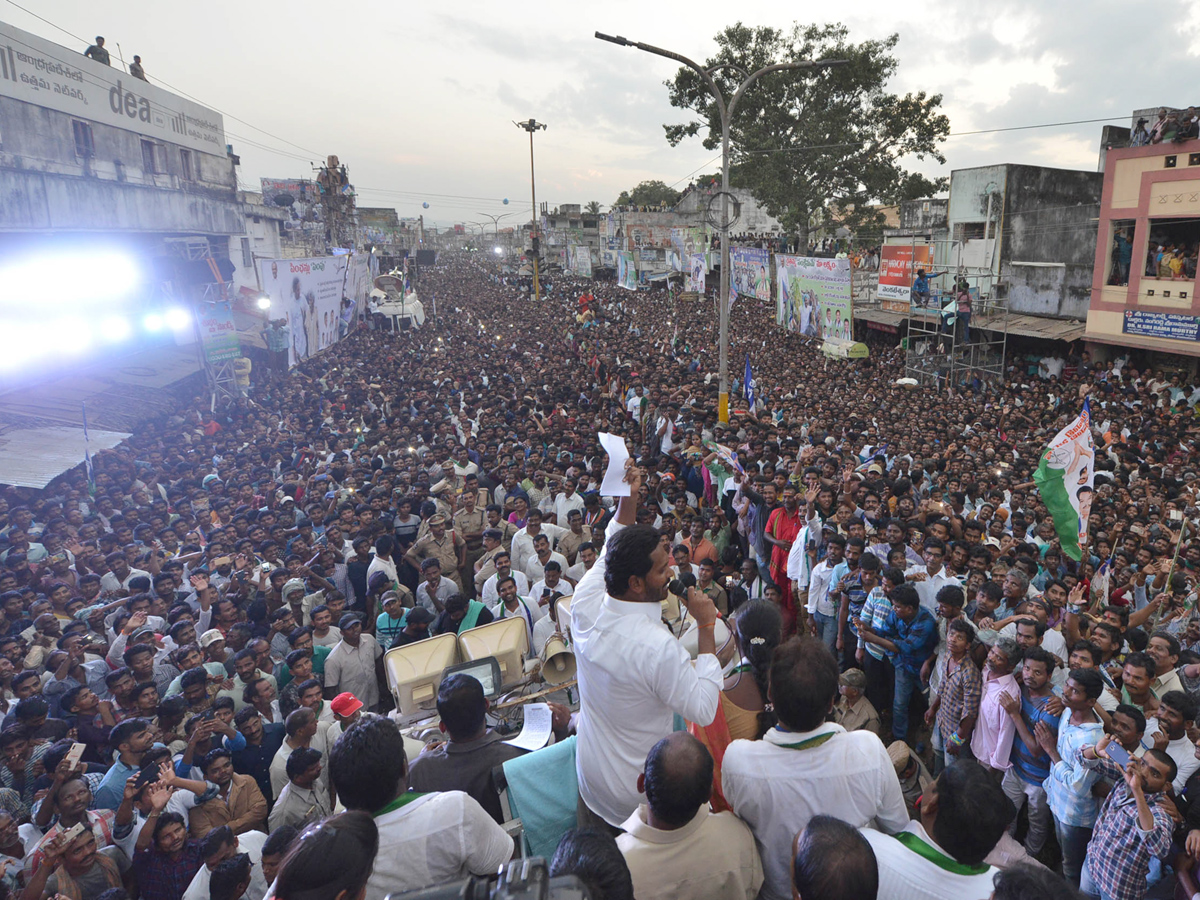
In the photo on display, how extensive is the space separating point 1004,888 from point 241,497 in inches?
363

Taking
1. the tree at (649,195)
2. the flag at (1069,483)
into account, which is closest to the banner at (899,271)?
the flag at (1069,483)

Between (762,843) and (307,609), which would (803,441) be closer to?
(307,609)

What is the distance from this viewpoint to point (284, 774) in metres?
3.93

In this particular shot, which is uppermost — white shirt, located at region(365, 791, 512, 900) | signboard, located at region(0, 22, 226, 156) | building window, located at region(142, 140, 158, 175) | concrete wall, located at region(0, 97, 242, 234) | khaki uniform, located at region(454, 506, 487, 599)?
signboard, located at region(0, 22, 226, 156)

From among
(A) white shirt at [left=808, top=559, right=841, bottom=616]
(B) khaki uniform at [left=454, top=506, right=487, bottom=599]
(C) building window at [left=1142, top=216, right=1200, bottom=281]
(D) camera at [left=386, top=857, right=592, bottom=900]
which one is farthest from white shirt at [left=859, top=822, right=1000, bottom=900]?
(C) building window at [left=1142, top=216, right=1200, bottom=281]

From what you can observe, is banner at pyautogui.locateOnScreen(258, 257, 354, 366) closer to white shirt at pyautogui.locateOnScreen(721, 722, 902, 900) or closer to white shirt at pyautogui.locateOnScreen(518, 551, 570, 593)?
white shirt at pyautogui.locateOnScreen(518, 551, 570, 593)

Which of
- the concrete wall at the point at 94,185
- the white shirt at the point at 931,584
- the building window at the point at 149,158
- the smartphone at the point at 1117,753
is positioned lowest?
the white shirt at the point at 931,584

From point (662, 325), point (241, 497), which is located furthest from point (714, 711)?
point (662, 325)

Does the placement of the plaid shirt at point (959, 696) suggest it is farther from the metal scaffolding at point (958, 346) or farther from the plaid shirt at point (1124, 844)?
the metal scaffolding at point (958, 346)

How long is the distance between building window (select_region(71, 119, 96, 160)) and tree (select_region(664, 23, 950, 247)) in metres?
20.7

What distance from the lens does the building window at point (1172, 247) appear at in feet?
47.3

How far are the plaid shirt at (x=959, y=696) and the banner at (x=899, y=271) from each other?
18.6 meters

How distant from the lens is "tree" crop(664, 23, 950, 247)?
27.0 meters

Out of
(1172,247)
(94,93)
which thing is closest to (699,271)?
(1172,247)
